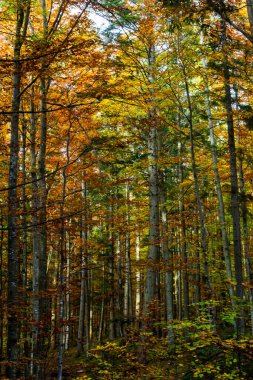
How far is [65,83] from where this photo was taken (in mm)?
11992

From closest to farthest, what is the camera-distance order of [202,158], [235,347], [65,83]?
[235,347] < [65,83] < [202,158]

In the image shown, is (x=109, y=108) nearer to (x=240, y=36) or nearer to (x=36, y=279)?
(x=240, y=36)

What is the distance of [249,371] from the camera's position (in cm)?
632

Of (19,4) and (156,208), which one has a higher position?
(19,4)

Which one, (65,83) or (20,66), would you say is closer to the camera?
(20,66)

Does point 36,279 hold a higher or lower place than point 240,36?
lower

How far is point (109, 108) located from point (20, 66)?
6.74 meters

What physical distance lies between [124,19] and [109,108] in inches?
132

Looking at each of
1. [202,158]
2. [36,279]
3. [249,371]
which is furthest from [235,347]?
[202,158]

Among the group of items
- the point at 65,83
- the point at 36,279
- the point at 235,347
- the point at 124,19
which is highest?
the point at 124,19

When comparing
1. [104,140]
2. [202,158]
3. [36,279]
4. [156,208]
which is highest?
[202,158]

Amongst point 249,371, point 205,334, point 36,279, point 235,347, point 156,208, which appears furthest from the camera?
point 156,208

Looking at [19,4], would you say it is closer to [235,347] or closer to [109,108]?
[109,108]

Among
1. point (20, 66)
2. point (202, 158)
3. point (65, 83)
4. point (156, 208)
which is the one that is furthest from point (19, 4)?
point (202, 158)
